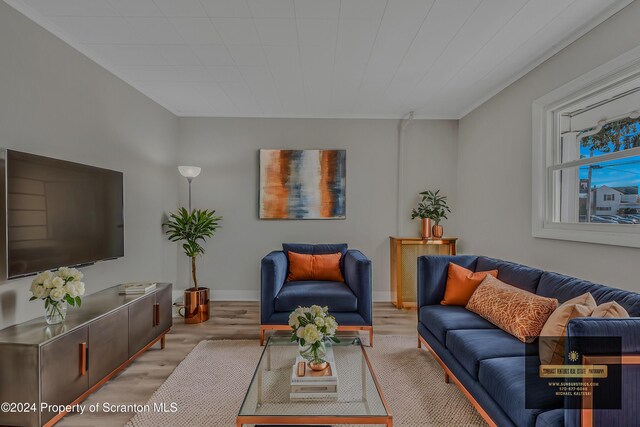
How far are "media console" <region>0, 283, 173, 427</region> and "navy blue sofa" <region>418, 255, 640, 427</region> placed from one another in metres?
2.25

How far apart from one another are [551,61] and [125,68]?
3.67 m

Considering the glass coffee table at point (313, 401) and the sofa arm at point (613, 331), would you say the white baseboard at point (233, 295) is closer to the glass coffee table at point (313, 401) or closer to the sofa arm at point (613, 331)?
the glass coffee table at point (313, 401)

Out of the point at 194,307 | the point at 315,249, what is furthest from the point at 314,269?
the point at 194,307

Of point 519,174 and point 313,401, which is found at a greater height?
point 519,174

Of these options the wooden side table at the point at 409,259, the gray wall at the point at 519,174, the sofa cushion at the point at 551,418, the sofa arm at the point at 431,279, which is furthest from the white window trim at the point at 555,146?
the wooden side table at the point at 409,259

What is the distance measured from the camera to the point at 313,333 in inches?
72.2

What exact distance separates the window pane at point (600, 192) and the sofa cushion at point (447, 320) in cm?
113

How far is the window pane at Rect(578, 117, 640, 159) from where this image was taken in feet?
7.09

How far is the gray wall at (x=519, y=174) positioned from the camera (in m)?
2.15

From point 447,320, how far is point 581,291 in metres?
0.82

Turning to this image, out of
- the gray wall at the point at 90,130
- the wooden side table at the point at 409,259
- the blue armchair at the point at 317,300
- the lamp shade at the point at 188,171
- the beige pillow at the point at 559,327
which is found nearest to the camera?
the beige pillow at the point at 559,327

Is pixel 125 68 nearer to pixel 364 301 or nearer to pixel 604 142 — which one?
pixel 364 301

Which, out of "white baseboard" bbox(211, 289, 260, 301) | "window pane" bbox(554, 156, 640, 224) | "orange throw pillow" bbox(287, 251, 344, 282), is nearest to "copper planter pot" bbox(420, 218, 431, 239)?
"orange throw pillow" bbox(287, 251, 344, 282)

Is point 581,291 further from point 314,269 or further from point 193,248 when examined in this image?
point 193,248
